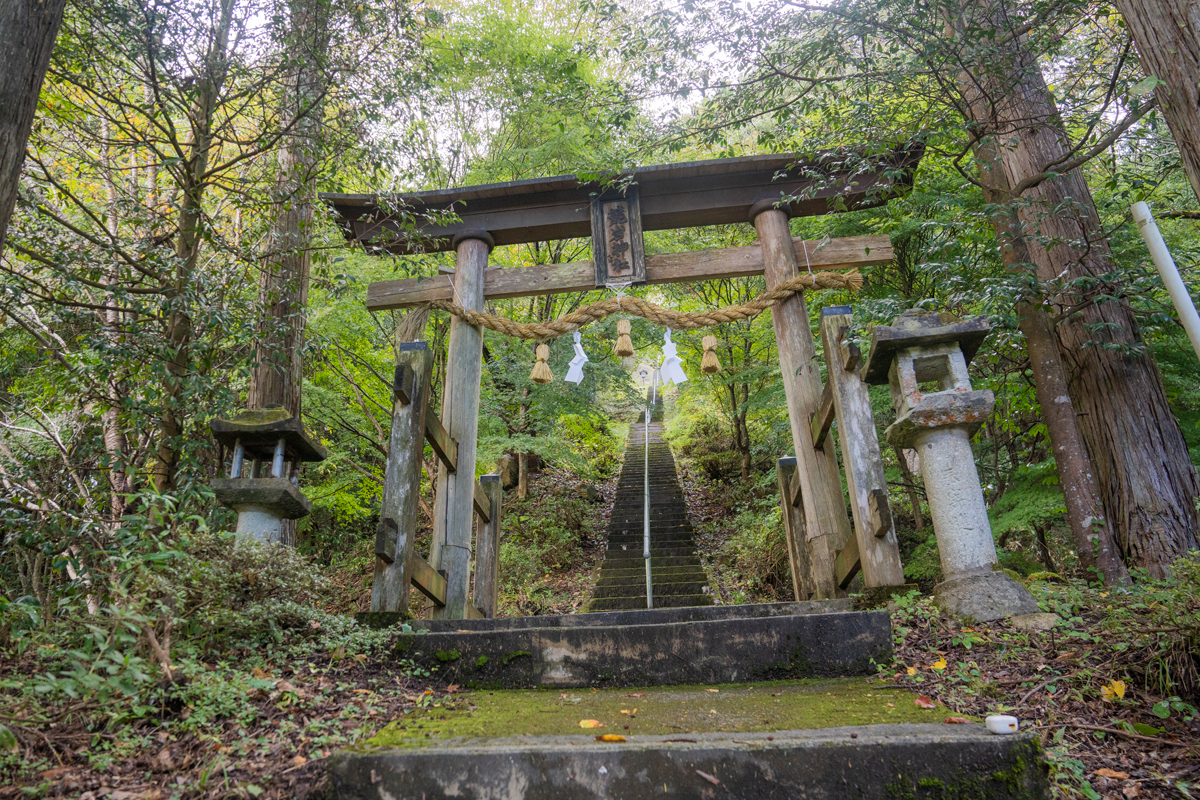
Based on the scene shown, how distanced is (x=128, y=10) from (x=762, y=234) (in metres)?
4.66

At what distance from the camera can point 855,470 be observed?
3389 millimetres

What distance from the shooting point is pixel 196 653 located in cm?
224

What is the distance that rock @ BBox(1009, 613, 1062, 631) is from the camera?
8.06 feet

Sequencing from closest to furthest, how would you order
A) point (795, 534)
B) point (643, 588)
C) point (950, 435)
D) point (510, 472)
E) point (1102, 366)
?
1. point (950, 435)
2. point (1102, 366)
3. point (795, 534)
4. point (643, 588)
5. point (510, 472)

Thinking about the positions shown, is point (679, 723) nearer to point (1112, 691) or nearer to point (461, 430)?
point (1112, 691)

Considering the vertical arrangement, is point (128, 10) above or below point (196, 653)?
above

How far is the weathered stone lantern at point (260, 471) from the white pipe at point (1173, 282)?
13.5 ft

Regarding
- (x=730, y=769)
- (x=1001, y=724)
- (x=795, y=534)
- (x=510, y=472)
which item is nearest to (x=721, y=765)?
(x=730, y=769)

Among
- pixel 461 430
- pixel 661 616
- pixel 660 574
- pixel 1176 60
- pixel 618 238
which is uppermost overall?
pixel 618 238

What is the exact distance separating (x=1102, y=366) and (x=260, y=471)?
18.0ft

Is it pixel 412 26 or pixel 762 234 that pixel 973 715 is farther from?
pixel 412 26

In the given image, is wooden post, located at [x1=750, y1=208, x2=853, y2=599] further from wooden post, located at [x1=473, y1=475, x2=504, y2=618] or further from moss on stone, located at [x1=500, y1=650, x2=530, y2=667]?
wooden post, located at [x1=473, y1=475, x2=504, y2=618]

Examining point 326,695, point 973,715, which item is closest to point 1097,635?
point 973,715

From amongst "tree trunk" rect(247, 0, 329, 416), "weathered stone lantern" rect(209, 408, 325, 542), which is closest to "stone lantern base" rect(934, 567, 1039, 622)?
"weathered stone lantern" rect(209, 408, 325, 542)
